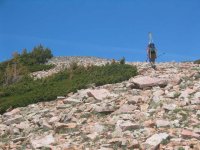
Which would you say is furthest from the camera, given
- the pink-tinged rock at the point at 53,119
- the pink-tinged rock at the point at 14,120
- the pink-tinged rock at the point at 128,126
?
the pink-tinged rock at the point at 14,120

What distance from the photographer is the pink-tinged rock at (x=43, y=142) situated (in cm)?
1574

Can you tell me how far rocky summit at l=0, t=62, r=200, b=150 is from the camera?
14.9 meters

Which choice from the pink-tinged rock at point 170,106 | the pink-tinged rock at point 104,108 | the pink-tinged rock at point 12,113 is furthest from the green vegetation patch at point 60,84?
the pink-tinged rock at point 170,106

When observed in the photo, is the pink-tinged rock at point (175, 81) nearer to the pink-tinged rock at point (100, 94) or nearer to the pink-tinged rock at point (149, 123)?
the pink-tinged rock at point (100, 94)

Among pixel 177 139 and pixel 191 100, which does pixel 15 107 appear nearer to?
pixel 191 100

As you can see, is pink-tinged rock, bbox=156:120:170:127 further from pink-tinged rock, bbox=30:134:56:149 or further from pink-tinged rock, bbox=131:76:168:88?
pink-tinged rock, bbox=131:76:168:88

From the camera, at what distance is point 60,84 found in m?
27.9

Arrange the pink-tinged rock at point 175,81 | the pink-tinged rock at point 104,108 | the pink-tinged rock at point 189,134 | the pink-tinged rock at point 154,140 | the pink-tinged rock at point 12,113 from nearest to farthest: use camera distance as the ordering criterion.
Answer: the pink-tinged rock at point 154,140 < the pink-tinged rock at point 189,134 < the pink-tinged rock at point 104,108 < the pink-tinged rock at point 175,81 < the pink-tinged rock at point 12,113

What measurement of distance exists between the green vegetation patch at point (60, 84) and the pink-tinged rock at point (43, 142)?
7.71m

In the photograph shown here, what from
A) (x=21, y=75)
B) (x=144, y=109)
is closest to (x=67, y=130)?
(x=144, y=109)

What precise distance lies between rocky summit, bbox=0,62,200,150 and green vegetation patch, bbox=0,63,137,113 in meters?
1.24

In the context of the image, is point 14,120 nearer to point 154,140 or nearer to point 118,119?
point 118,119

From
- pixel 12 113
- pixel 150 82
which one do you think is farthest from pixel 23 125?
pixel 150 82

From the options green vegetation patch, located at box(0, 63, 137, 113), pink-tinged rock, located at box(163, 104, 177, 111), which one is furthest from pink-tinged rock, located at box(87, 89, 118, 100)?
pink-tinged rock, located at box(163, 104, 177, 111)
